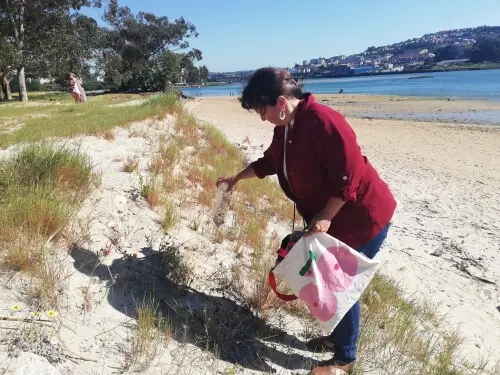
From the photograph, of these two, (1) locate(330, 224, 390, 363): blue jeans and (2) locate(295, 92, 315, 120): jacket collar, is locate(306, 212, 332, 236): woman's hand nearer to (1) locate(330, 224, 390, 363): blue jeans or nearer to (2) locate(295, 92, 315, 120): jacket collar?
(1) locate(330, 224, 390, 363): blue jeans

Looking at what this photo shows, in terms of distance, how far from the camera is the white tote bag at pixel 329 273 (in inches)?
95.7

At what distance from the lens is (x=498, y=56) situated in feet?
398

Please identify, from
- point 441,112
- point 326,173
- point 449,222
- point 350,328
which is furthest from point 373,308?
point 441,112

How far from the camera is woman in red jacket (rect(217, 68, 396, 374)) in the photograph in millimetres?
2326

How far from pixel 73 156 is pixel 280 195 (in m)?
3.50

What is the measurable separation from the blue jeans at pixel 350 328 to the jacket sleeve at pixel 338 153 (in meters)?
0.42

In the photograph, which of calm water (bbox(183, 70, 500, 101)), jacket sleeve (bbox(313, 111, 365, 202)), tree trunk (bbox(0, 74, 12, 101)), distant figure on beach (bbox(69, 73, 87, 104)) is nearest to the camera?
jacket sleeve (bbox(313, 111, 365, 202))

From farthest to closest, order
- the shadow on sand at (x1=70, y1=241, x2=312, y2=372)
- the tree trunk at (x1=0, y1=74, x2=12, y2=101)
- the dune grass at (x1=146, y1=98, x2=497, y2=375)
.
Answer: the tree trunk at (x1=0, y1=74, x2=12, y2=101), the dune grass at (x1=146, y1=98, x2=497, y2=375), the shadow on sand at (x1=70, y1=241, x2=312, y2=372)

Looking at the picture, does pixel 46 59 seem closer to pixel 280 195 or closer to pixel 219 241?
pixel 280 195

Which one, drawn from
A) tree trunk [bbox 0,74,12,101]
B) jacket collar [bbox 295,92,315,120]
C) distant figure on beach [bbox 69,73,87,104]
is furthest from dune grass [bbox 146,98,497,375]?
tree trunk [bbox 0,74,12,101]

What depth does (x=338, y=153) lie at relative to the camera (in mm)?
2301

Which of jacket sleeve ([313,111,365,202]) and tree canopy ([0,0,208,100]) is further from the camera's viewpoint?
tree canopy ([0,0,208,100])

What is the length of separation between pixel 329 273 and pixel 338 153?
68 cm

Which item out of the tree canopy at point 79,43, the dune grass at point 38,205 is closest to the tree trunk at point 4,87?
the tree canopy at point 79,43
